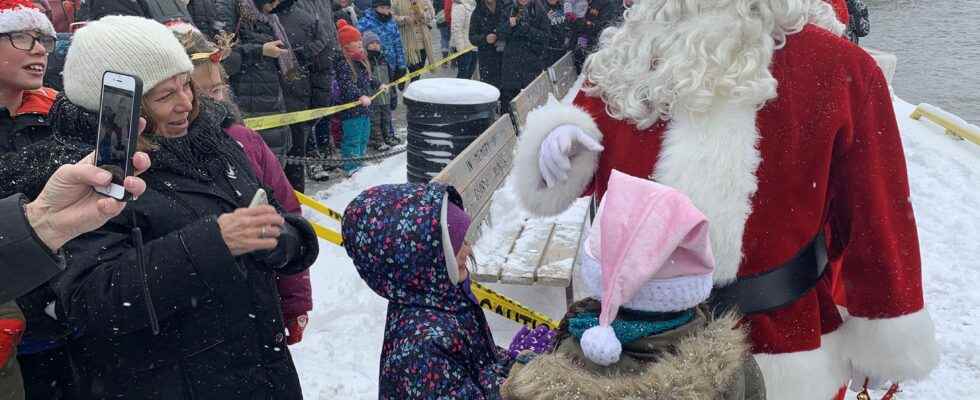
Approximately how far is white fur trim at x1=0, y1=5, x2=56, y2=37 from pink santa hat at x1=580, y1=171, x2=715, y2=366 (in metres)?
2.11

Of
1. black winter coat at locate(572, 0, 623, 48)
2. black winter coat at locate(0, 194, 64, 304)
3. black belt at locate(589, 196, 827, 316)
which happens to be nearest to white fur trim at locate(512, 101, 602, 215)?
black belt at locate(589, 196, 827, 316)

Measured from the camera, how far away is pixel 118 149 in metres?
1.47

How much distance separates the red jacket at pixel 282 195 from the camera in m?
2.67

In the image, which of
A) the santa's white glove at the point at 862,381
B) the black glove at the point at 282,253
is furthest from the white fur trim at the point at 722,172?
the black glove at the point at 282,253

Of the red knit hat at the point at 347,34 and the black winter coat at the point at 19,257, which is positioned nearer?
the black winter coat at the point at 19,257

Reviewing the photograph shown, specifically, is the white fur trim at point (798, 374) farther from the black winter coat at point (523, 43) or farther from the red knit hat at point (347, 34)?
the black winter coat at point (523, 43)

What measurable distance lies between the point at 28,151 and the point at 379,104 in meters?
6.48

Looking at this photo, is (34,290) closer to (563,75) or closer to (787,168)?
(787,168)

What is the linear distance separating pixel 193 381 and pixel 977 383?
12.8ft

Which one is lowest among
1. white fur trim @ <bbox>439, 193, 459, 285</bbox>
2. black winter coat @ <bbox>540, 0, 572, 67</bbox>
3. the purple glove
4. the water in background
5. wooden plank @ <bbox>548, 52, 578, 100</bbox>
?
the water in background

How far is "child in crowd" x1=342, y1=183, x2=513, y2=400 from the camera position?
1938mm

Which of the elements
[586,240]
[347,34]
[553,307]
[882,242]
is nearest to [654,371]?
[586,240]

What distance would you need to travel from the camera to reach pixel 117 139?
4.81ft

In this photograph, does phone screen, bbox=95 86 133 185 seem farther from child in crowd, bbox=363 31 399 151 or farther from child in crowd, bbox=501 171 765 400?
child in crowd, bbox=363 31 399 151
